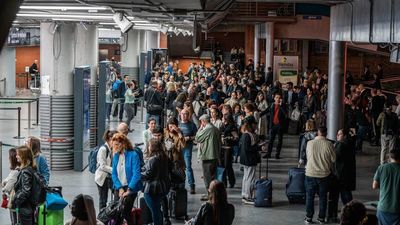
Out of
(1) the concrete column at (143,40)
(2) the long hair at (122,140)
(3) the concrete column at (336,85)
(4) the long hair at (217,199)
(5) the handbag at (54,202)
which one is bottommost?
(5) the handbag at (54,202)

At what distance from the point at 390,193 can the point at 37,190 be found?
409 centimetres

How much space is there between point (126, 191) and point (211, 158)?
2.98 metres

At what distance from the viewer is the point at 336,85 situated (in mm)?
16859

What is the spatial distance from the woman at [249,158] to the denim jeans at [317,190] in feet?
4.50

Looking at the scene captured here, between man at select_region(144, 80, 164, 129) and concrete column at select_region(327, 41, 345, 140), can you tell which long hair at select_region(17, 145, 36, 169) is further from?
man at select_region(144, 80, 164, 129)

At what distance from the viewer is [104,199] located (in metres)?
9.86

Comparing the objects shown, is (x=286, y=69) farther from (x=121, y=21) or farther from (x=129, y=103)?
(x=121, y=21)

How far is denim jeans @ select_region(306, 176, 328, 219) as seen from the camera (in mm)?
10359

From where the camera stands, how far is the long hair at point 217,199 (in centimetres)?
622

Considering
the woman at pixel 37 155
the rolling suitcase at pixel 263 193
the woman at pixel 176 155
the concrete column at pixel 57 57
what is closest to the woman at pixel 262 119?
the concrete column at pixel 57 57

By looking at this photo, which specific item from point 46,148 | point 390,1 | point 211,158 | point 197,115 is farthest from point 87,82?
point 390,1

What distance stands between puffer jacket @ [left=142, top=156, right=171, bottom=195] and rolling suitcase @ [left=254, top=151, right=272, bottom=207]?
9.49ft

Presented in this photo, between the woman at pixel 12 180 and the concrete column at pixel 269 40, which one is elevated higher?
the concrete column at pixel 269 40

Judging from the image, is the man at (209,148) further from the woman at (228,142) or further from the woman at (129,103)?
the woman at (129,103)
